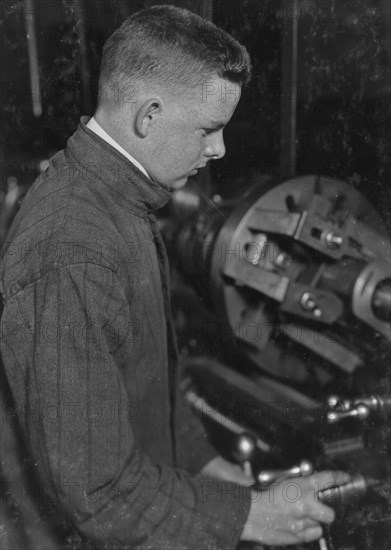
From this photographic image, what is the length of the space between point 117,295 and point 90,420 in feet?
0.55

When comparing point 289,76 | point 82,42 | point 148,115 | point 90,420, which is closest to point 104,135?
point 148,115

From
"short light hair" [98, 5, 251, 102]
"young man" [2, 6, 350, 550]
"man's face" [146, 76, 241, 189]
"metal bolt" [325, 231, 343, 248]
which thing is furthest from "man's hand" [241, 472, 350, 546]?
"short light hair" [98, 5, 251, 102]

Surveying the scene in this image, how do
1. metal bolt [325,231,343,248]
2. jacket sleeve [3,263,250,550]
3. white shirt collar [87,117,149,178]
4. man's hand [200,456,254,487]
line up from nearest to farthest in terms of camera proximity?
jacket sleeve [3,263,250,550] → white shirt collar [87,117,149,178] → metal bolt [325,231,343,248] → man's hand [200,456,254,487]

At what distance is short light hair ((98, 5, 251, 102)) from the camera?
35.4 inches

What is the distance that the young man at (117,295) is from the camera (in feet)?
2.75

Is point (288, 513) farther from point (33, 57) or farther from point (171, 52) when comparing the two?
point (33, 57)

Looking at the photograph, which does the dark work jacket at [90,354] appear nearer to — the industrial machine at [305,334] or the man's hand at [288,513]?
the man's hand at [288,513]

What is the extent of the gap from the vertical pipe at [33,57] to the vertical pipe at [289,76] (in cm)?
39

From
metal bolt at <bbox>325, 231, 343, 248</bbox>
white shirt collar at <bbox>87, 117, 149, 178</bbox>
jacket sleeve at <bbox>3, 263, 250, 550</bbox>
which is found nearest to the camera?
jacket sleeve at <bbox>3, 263, 250, 550</bbox>

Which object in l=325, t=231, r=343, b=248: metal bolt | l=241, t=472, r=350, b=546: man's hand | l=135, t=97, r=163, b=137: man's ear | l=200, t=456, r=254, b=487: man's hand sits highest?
l=135, t=97, r=163, b=137: man's ear

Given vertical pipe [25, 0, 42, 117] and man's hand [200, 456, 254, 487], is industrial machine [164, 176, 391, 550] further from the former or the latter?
vertical pipe [25, 0, 42, 117]

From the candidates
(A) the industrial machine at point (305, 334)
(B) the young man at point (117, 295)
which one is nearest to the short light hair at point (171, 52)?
(B) the young man at point (117, 295)

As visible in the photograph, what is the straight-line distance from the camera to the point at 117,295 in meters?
0.88

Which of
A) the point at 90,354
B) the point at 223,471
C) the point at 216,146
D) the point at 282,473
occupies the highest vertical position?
the point at 216,146
